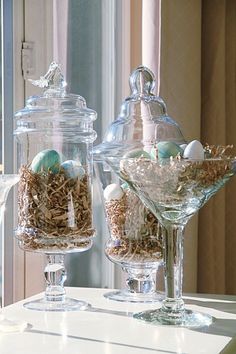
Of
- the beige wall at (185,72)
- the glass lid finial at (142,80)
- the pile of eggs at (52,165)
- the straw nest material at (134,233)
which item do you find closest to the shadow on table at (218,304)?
the straw nest material at (134,233)

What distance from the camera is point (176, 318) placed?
1121 mm

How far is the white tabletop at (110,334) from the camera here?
0.97 m

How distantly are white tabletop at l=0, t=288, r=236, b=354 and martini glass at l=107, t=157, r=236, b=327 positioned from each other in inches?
1.6

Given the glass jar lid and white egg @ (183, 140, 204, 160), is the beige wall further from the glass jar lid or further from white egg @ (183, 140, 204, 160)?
white egg @ (183, 140, 204, 160)

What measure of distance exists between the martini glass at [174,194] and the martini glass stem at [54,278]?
18cm

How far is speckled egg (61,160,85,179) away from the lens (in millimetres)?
1264

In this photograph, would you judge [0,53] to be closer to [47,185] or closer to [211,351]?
[47,185]

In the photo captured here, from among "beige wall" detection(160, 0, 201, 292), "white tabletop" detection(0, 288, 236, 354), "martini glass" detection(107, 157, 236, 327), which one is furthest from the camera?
"beige wall" detection(160, 0, 201, 292)

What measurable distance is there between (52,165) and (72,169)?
4 centimetres

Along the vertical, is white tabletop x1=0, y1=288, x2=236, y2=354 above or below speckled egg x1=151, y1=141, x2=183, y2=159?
below

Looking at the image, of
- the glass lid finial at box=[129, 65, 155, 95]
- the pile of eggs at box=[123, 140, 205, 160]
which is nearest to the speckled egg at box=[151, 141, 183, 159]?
the pile of eggs at box=[123, 140, 205, 160]

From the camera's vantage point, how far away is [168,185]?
3.55 ft

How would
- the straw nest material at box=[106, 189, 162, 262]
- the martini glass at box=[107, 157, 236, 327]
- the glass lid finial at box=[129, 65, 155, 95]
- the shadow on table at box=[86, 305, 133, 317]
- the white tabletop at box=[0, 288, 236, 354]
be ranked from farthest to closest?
the glass lid finial at box=[129, 65, 155, 95] → the straw nest material at box=[106, 189, 162, 262] → the shadow on table at box=[86, 305, 133, 317] → the martini glass at box=[107, 157, 236, 327] → the white tabletop at box=[0, 288, 236, 354]

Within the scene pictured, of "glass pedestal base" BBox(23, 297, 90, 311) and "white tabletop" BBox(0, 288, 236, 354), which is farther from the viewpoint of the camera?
"glass pedestal base" BBox(23, 297, 90, 311)
